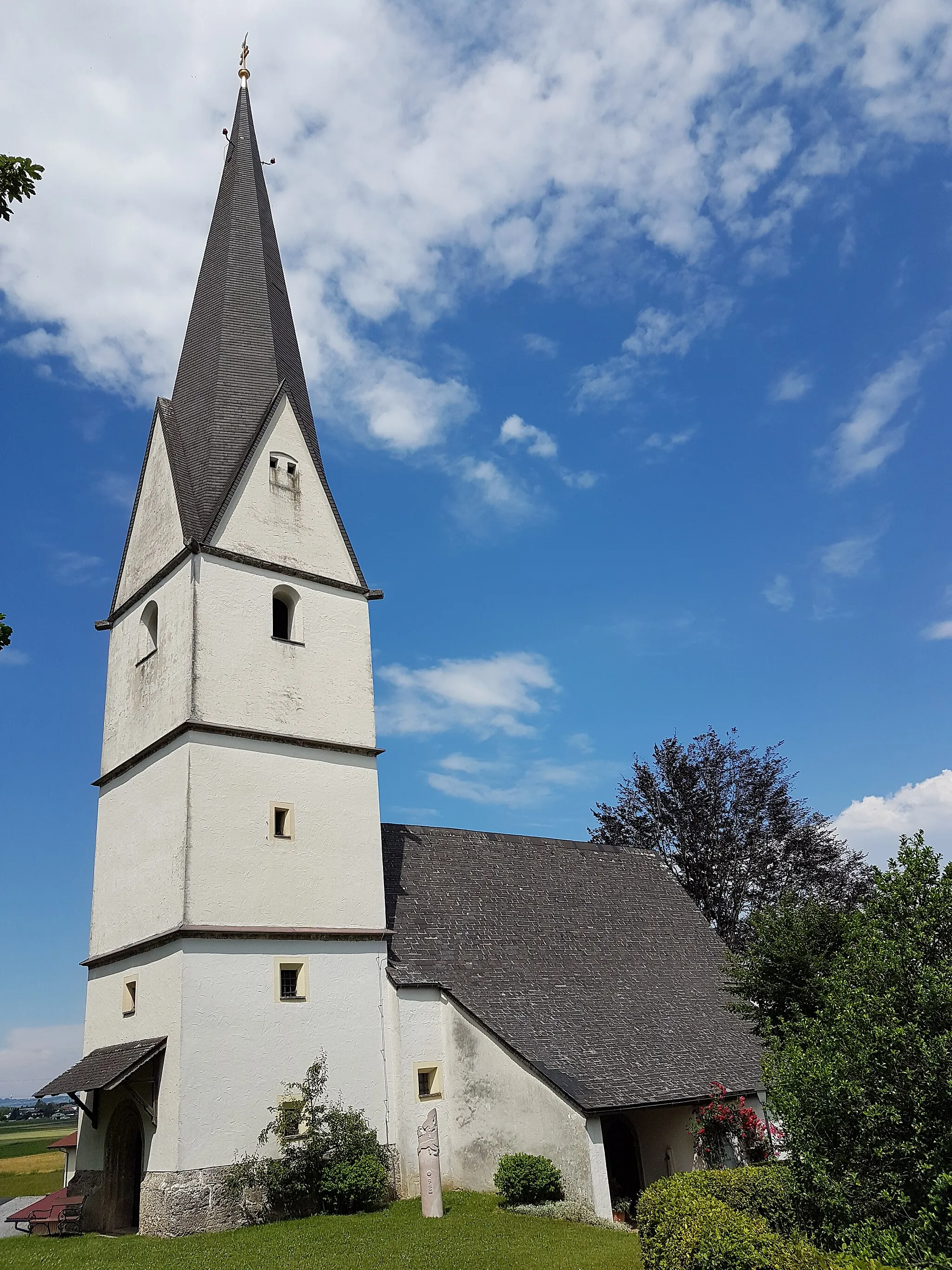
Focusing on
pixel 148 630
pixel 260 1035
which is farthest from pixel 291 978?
pixel 148 630

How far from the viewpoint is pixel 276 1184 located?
1666 cm

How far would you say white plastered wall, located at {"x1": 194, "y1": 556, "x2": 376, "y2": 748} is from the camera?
779 inches

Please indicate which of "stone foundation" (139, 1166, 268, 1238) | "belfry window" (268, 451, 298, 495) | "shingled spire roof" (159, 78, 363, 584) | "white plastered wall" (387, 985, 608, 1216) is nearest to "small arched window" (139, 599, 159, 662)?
"shingled spire roof" (159, 78, 363, 584)

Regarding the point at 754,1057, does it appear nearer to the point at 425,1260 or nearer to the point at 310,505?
the point at 425,1260

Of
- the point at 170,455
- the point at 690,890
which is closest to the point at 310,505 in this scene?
the point at 170,455

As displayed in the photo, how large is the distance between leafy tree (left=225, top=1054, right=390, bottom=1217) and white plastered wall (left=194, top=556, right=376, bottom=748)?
22.8 ft

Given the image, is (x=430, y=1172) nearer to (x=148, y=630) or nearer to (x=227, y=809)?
(x=227, y=809)

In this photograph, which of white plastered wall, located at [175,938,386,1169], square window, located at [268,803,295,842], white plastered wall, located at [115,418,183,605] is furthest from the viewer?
white plastered wall, located at [115,418,183,605]

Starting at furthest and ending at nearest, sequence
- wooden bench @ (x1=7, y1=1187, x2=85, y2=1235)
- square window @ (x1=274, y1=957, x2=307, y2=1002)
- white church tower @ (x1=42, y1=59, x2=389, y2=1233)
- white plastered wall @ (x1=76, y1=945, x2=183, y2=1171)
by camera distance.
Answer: square window @ (x1=274, y1=957, x2=307, y2=1002) < wooden bench @ (x1=7, y1=1187, x2=85, y2=1235) < white church tower @ (x1=42, y1=59, x2=389, y2=1233) < white plastered wall @ (x1=76, y1=945, x2=183, y2=1171)

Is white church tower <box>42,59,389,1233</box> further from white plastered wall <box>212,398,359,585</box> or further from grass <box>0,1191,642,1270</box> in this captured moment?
grass <box>0,1191,642,1270</box>

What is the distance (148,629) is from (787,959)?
1607 cm

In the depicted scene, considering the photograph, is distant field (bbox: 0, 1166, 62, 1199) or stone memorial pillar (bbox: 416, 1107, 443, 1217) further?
distant field (bbox: 0, 1166, 62, 1199)

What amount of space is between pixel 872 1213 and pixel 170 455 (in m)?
20.3

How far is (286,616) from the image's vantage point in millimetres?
22266
